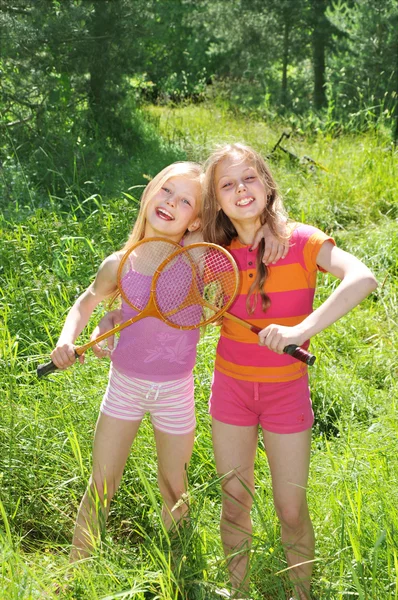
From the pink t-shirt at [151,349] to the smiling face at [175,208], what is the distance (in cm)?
18

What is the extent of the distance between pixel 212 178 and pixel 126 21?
17.6 feet

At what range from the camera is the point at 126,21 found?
714 cm

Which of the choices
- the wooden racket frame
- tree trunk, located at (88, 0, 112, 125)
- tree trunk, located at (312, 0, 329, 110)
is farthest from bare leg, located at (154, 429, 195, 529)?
tree trunk, located at (312, 0, 329, 110)

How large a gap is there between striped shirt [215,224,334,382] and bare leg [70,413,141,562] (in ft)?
1.33

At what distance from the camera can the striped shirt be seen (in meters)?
2.29

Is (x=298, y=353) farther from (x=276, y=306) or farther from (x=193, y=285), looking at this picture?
(x=193, y=285)

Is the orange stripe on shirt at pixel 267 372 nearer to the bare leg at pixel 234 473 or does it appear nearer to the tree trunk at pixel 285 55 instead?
the bare leg at pixel 234 473

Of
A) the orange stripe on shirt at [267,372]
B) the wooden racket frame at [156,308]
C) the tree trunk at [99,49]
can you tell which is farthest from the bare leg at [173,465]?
the tree trunk at [99,49]

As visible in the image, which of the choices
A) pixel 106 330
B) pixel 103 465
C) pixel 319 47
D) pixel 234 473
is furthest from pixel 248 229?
pixel 319 47

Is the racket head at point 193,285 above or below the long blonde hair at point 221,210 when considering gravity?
below

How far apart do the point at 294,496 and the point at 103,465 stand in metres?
0.63

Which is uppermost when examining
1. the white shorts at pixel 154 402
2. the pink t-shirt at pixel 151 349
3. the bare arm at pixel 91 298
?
the bare arm at pixel 91 298

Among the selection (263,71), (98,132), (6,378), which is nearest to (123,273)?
(6,378)

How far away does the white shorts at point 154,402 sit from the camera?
235cm
